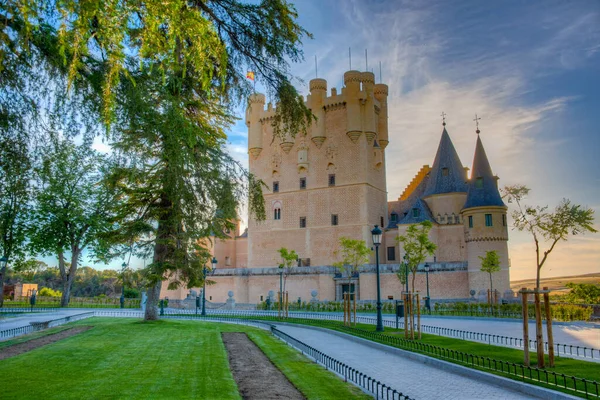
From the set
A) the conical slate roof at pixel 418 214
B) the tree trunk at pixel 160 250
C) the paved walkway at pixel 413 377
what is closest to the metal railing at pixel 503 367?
the paved walkway at pixel 413 377

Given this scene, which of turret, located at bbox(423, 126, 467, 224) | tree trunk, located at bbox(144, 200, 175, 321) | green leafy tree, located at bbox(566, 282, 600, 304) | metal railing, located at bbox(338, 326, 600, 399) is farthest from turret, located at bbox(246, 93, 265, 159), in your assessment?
metal railing, located at bbox(338, 326, 600, 399)

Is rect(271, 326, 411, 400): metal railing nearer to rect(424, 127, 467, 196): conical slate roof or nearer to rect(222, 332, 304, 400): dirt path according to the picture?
rect(222, 332, 304, 400): dirt path

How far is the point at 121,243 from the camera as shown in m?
18.8

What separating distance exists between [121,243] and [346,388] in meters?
13.3

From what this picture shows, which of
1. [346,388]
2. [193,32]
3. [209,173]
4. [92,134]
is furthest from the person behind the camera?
[209,173]

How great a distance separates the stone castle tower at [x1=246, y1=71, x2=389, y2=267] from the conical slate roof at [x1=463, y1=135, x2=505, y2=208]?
9.36m

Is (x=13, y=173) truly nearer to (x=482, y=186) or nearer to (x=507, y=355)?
(x=507, y=355)

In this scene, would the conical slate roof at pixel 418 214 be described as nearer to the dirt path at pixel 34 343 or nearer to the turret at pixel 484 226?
the turret at pixel 484 226

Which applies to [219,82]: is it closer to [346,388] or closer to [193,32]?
[193,32]

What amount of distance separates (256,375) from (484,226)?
98.7ft

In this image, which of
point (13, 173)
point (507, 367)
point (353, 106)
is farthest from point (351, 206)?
point (13, 173)

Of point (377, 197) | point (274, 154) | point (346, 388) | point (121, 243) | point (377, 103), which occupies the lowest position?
point (346, 388)

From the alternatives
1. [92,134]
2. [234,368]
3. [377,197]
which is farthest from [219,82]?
[377,197]

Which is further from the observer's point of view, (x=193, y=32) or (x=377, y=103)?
(x=377, y=103)
